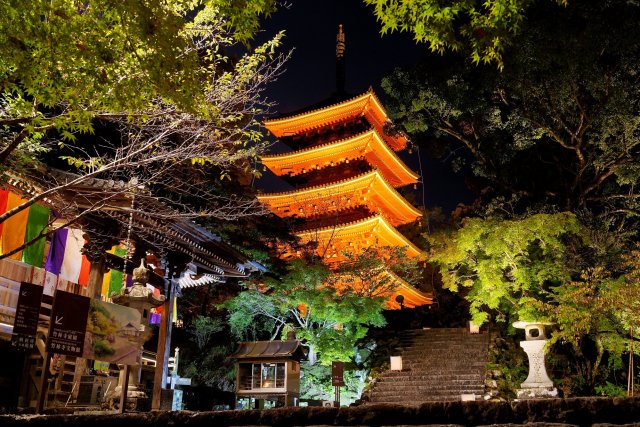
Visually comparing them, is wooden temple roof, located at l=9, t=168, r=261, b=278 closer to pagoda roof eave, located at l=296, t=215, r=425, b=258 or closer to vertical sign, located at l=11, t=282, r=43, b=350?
vertical sign, located at l=11, t=282, r=43, b=350

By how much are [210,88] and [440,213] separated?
83.7 feet

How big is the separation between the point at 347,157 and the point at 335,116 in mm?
2232

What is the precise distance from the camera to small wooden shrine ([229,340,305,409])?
423 inches

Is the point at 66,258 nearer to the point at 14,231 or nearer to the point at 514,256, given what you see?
the point at 14,231

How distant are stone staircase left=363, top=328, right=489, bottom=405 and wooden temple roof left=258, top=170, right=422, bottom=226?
6.34m

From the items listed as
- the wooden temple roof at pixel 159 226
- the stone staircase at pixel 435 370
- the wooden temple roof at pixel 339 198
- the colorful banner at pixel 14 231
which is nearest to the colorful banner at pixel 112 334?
the wooden temple roof at pixel 159 226

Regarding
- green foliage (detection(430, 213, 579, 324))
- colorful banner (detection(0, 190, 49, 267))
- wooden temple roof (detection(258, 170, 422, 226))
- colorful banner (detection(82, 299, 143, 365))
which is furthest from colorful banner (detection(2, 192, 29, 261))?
wooden temple roof (detection(258, 170, 422, 226))

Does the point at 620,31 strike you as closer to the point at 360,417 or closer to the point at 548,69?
the point at 548,69

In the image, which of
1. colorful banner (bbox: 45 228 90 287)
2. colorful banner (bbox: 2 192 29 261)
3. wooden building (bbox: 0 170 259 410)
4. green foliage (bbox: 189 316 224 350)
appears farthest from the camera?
green foliage (bbox: 189 316 224 350)

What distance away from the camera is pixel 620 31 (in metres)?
12.0

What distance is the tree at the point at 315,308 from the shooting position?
53.2 ft

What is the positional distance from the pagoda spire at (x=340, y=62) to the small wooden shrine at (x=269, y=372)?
19.7 m

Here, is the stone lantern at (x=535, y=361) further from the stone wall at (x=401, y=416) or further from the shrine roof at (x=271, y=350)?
the stone wall at (x=401, y=416)

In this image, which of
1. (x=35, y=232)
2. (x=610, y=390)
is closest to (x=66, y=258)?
(x=35, y=232)
